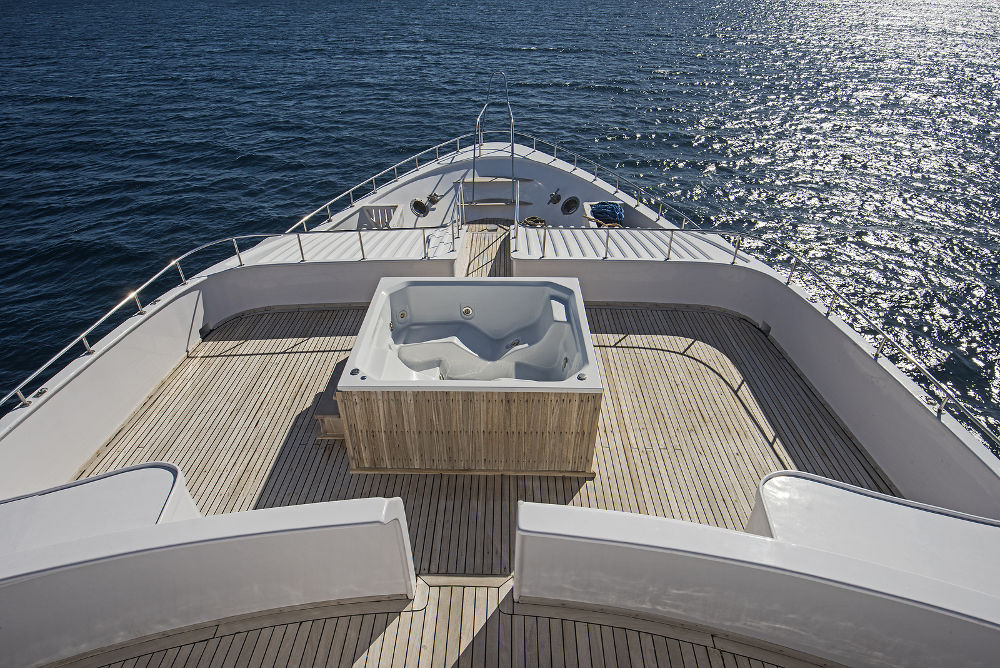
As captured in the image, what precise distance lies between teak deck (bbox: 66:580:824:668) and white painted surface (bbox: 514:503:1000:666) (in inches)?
7.8

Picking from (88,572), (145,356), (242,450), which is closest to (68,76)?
(145,356)

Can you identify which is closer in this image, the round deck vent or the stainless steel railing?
the stainless steel railing

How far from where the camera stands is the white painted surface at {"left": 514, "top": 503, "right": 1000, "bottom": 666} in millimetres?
3287

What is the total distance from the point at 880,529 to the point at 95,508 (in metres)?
6.18

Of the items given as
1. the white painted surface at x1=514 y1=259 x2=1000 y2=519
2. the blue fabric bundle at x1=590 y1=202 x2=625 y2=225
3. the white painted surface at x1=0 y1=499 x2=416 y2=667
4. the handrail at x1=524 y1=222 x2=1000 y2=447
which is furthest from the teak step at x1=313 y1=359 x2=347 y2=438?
the blue fabric bundle at x1=590 y1=202 x2=625 y2=225

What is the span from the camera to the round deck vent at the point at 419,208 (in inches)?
501

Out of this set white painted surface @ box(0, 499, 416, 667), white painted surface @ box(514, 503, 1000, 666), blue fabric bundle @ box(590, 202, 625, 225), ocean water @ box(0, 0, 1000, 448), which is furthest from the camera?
ocean water @ box(0, 0, 1000, 448)

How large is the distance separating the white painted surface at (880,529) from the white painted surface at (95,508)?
4815 millimetres

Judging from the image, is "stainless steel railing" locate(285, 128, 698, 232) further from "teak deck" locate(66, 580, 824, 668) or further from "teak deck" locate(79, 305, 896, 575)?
"teak deck" locate(66, 580, 824, 668)

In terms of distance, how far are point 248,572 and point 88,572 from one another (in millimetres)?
1001

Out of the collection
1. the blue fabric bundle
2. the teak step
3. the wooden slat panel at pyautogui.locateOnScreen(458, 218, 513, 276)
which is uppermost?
the blue fabric bundle

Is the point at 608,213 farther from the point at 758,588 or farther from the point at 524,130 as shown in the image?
the point at 524,130

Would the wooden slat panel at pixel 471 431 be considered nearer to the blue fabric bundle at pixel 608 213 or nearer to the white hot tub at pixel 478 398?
the white hot tub at pixel 478 398

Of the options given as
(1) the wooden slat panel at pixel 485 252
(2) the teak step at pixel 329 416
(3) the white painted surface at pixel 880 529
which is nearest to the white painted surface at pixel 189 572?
(2) the teak step at pixel 329 416
